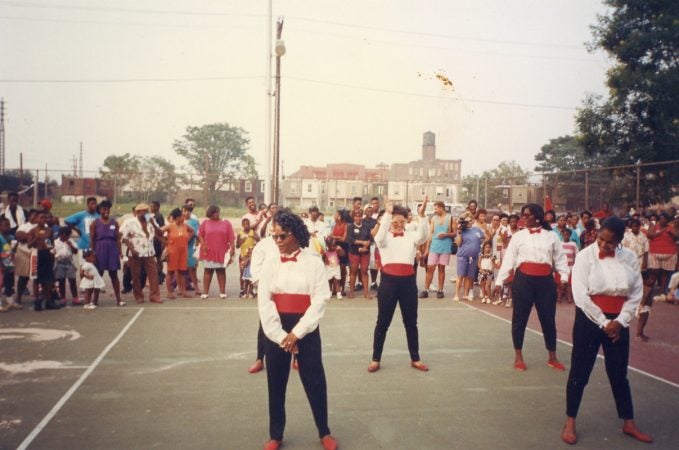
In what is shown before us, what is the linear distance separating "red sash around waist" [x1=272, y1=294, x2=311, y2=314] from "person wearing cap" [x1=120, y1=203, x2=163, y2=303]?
7511 millimetres

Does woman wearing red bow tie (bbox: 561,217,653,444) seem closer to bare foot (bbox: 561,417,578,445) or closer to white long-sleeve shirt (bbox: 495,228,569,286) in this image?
bare foot (bbox: 561,417,578,445)

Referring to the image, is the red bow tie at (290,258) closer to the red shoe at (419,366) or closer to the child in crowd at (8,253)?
the red shoe at (419,366)

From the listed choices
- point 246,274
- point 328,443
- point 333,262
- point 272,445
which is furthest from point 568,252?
point 272,445

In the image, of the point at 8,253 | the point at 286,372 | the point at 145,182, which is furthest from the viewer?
the point at 145,182

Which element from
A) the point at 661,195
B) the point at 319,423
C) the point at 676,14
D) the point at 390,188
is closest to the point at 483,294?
the point at 319,423

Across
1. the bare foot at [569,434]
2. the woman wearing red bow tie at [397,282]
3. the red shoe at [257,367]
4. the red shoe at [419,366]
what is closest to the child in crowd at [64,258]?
the red shoe at [257,367]

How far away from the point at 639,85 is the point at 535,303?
1638 centimetres

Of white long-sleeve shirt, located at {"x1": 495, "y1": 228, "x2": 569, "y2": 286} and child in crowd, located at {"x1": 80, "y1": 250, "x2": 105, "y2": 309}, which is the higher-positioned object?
white long-sleeve shirt, located at {"x1": 495, "y1": 228, "x2": 569, "y2": 286}

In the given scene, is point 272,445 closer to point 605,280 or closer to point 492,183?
point 605,280

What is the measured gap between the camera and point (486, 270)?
12.6 m

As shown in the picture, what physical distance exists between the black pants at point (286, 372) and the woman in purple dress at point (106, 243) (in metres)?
7.44

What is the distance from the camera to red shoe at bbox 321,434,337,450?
187 inches

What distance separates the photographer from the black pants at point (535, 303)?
7285 millimetres

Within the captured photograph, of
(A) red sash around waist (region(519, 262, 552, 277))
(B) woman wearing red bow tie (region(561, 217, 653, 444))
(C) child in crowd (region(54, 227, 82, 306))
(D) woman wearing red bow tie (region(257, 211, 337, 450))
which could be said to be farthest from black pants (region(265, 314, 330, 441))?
(C) child in crowd (region(54, 227, 82, 306))
